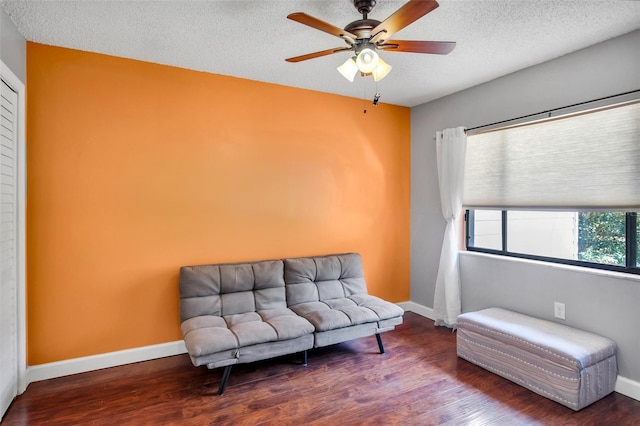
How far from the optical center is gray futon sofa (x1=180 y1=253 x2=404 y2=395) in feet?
8.23

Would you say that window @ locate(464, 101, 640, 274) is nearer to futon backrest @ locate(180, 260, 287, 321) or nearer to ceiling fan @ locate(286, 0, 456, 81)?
ceiling fan @ locate(286, 0, 456, 81)

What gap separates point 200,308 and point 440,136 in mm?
2945

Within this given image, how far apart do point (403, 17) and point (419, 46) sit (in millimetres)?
351

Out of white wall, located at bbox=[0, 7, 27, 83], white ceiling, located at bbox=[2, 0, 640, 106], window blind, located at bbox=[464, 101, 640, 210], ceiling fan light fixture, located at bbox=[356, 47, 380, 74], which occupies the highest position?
white ceiling, located at bbox=[2, 0, 640, 106]

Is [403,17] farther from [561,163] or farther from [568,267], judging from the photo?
[568,267]

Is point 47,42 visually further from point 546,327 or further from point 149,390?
point 546,327

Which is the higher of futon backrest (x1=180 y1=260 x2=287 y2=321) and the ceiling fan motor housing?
the ceiling fan motor housing

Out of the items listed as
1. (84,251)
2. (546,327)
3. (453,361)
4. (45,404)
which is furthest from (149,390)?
(546,327)

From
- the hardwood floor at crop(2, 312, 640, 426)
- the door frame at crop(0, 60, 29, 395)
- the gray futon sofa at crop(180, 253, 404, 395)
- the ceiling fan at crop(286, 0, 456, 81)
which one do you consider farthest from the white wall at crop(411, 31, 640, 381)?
the door frame at crop(0, 60, 29, 395)

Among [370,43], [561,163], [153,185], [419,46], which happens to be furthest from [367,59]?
[153,185]

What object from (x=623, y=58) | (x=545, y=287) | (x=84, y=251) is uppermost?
(x=623, y=58)

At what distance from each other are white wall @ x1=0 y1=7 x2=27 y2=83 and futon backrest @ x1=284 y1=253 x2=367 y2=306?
8.10ft

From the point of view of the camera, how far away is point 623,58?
2461 millimetres

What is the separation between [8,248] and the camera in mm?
2322
